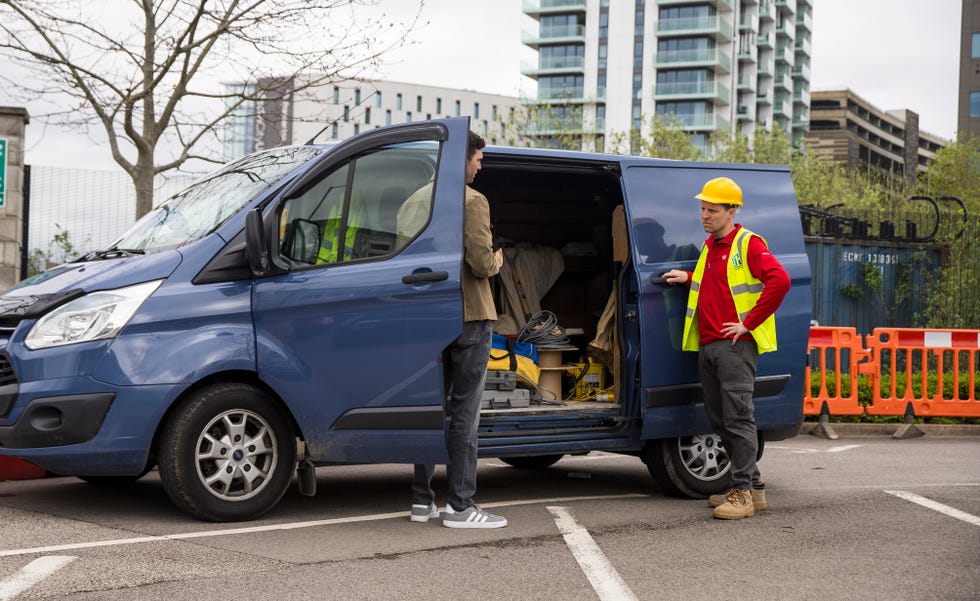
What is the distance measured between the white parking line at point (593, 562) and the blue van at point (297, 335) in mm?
725

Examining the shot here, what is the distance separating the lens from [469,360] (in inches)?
249

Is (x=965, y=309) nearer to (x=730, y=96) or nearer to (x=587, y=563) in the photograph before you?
(x=587, y=563)

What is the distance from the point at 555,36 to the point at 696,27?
39.6ft

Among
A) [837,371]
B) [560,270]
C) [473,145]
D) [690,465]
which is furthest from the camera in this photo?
[837,371]

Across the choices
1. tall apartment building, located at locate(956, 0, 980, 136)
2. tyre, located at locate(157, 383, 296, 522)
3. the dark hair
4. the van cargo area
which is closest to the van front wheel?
the van cargo area

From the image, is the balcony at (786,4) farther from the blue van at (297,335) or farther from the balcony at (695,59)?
the blue van at (297,335)

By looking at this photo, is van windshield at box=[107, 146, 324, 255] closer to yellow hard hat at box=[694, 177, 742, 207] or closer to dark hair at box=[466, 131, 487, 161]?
dark hair at box=[466, 131, 487, 161]

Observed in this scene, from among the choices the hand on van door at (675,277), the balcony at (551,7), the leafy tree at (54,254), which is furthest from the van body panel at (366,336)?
the balcony at (551,7)

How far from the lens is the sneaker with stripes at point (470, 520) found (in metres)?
6.28

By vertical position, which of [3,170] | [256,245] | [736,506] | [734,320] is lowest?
[736,506]

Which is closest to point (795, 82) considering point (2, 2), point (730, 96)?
point (730, 96)

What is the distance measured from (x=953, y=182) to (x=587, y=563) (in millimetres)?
35510

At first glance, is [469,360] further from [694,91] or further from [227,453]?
[694,91]

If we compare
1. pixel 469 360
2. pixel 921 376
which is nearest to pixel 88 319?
pixel 469 360
